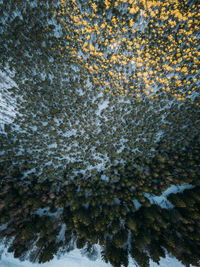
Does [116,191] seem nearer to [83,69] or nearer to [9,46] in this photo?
[83,69]

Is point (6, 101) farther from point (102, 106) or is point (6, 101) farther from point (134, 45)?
point (134, 45)

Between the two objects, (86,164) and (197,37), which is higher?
(197,37)

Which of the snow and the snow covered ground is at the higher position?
the snow

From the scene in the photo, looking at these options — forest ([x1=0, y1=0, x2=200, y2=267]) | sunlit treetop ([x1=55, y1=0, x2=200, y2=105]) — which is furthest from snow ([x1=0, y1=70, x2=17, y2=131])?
sunlit treetop ([x1=55, y1=0, x2=200, y2=105])

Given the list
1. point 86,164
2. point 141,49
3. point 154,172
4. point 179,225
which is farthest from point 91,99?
point 179,225

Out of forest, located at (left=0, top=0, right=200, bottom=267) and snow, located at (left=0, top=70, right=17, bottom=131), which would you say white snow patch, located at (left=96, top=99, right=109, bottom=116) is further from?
snow, located at (left=0, top=70, right=17, bottom=131)
